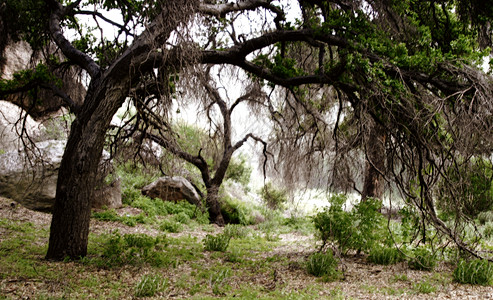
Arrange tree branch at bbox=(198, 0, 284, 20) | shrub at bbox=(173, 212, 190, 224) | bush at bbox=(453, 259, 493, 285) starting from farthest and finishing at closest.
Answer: shrub at bbox=(173, 212, 190, 224) < tree branch at bbox=(198, 0, 284, 20) < bush at bbox=(453, 259, 493, 285)

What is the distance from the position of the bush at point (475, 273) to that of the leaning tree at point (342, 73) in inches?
9.6

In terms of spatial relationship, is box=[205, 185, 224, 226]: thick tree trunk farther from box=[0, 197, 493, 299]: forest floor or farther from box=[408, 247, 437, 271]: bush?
box=[408, 247, 437, 271]: bush

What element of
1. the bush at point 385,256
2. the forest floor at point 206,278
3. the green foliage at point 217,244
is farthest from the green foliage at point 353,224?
the green foliage at point 217,244

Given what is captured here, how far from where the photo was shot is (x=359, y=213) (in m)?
6.72

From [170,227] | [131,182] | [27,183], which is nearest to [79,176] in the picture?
[170,227]

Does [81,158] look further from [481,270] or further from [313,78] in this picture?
[481,270]

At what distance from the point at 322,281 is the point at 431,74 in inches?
136

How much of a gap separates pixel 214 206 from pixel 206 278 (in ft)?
22.9

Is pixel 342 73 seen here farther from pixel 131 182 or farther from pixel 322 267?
pixel 131 182

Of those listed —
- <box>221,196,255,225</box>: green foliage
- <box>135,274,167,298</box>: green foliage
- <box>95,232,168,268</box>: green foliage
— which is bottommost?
<box>135,274,167,298</box>: green foliage

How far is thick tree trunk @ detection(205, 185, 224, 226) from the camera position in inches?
492

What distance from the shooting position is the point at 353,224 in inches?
263

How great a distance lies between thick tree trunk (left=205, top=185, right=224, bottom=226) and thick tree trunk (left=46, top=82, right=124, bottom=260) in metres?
6.54

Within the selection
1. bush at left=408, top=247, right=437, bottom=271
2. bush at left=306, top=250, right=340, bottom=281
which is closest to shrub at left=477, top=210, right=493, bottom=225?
bush at left=408, top=247, right=437, bottom=271
